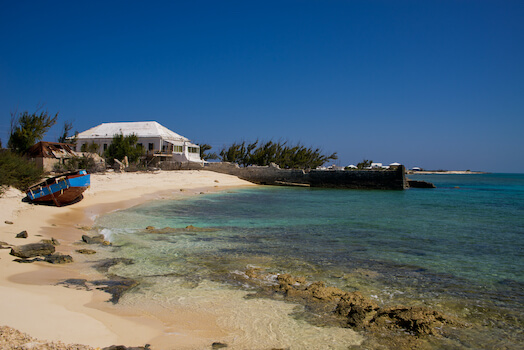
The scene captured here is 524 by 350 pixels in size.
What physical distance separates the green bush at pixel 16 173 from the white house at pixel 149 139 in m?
23.6

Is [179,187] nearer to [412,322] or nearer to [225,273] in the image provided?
[225,273]

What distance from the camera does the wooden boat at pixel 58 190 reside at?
13883 millimetres

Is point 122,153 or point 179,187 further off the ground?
point 122,153

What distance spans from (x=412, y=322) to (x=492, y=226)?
11.8 m

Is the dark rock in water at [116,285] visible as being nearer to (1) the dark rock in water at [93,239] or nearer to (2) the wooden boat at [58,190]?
(1) the dark rock in water at [93,239]

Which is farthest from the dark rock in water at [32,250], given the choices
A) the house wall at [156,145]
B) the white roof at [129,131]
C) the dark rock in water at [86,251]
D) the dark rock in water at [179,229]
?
the white roof at [129,131]

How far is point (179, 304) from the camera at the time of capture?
5.36 m

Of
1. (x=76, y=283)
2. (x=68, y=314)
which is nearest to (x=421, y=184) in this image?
(x=76, y=283)

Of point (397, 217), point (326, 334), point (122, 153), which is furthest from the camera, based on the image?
point (122, 153)

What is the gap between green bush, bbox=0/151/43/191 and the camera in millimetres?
14156

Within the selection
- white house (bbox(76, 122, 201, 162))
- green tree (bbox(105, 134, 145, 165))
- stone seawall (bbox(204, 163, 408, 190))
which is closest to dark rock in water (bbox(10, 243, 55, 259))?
green tree (bbox(105, 134, 145, 165))

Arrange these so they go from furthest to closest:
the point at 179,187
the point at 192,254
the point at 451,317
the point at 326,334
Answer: the point at 179,187, the point at 192,254, the point at 451,317, the point at 326,334

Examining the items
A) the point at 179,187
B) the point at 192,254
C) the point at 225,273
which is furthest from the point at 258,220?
the point at 179,187

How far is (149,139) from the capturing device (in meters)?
42.8
